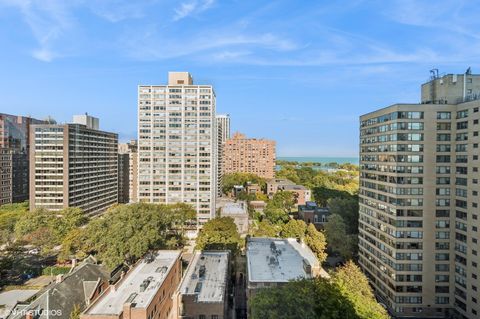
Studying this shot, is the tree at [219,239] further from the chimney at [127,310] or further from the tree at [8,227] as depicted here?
the tree at [8,227]

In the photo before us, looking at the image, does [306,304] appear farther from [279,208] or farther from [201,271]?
[279,208]

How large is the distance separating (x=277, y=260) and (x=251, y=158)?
128 metres

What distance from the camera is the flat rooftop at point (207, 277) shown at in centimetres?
3198

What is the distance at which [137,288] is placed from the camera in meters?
31.2

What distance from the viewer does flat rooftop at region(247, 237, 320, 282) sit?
→ 33.8m

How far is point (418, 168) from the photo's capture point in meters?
39.3

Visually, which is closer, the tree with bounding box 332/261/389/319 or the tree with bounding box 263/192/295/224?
the tree with bounding box 332/261/389/319

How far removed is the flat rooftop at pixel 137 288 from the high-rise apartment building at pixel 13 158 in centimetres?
7494

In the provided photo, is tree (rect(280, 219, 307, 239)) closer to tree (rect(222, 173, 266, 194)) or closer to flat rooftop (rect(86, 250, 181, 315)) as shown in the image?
flat rooftop (rect(86, 250, 181, 315))

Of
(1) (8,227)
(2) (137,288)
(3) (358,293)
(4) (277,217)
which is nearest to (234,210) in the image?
(4) (277,217)

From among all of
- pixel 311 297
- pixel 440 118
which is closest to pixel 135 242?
pixel 311 297

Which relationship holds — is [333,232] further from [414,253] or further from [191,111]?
[191,111]

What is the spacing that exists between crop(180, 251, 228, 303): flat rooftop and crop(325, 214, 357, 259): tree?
22367 millimetres

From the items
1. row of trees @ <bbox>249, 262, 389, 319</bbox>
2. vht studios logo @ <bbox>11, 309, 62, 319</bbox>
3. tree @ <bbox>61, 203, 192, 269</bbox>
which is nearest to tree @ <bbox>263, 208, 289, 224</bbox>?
tree @ <bbox>61, 203, 192, 269</bbox>
